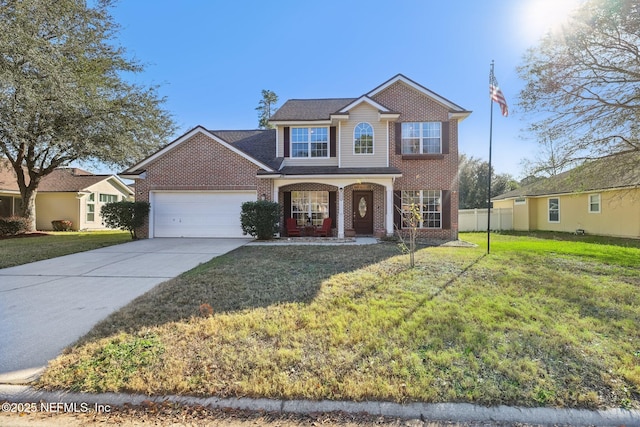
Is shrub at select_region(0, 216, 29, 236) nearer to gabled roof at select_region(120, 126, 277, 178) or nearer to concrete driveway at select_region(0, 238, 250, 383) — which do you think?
gabled roof at select_region(120, 126, 277, 178)

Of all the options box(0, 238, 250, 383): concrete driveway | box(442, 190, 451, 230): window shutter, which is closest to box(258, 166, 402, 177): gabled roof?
box(442, 190, 451, 230): window shutter

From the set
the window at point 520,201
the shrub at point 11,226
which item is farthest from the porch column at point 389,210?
the shrub at point 11,226

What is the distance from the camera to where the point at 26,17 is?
1359cm

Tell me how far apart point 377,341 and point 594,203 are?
2085cm

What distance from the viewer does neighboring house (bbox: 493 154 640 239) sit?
1196cm

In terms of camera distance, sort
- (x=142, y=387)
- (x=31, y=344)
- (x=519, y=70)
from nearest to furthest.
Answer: (x=142, y=387)
(x=31, y=344)
(x=519, y=70)

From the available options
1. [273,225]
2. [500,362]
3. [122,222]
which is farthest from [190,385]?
[122,222]

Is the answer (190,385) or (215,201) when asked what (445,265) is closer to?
(190,385)

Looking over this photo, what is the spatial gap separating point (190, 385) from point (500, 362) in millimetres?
3400

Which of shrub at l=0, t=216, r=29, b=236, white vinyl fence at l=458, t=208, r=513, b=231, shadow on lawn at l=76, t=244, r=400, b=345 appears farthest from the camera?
white vinyl fence at l=458, t=208, r=513, b=231

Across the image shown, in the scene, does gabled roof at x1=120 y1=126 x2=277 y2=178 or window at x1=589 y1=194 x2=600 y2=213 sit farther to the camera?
window at x1=589 y1=194 x2=600 y2=213

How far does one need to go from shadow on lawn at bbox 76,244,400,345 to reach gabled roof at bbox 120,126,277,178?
5834mm

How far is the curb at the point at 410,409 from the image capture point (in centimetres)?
269

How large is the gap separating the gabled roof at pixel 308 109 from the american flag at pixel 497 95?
22.7 ft
